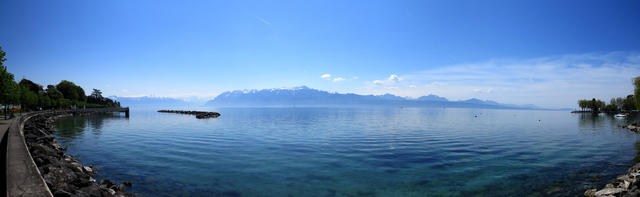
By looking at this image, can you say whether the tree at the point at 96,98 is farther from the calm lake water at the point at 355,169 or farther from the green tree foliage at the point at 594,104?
the green tree foliage at the point at 594,104

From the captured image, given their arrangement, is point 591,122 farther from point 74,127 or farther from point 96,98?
point 96,98

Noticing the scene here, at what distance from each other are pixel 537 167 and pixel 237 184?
20064mm

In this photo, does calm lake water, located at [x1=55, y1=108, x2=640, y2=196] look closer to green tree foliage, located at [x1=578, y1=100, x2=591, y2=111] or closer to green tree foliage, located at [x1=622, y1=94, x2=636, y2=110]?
green tree foliage, located at [x1=622, y1=94, x2=636, y2=110]

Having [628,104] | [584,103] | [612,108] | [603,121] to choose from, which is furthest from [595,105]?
[603,121]

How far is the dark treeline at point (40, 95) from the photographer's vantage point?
44.3 metres

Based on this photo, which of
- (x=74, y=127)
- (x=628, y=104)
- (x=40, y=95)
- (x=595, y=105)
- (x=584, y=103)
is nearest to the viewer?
(x=74, y=127)

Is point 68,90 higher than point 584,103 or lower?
higher

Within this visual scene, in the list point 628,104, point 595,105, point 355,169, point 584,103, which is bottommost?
point 355,169

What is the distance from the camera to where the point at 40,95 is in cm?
9944

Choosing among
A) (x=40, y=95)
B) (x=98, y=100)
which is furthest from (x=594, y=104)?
(x=98, y=100)

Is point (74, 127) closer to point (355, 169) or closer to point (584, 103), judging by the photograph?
point (355, 169)

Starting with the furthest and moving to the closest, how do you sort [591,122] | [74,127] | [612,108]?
[612,108] < [591,122] < [74,127]

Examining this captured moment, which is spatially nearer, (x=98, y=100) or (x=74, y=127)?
(x=74, y=127)

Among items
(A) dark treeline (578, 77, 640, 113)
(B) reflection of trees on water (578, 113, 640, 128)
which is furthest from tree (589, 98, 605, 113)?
(B) reflection of trees on water (578, 113, 640, 128)
